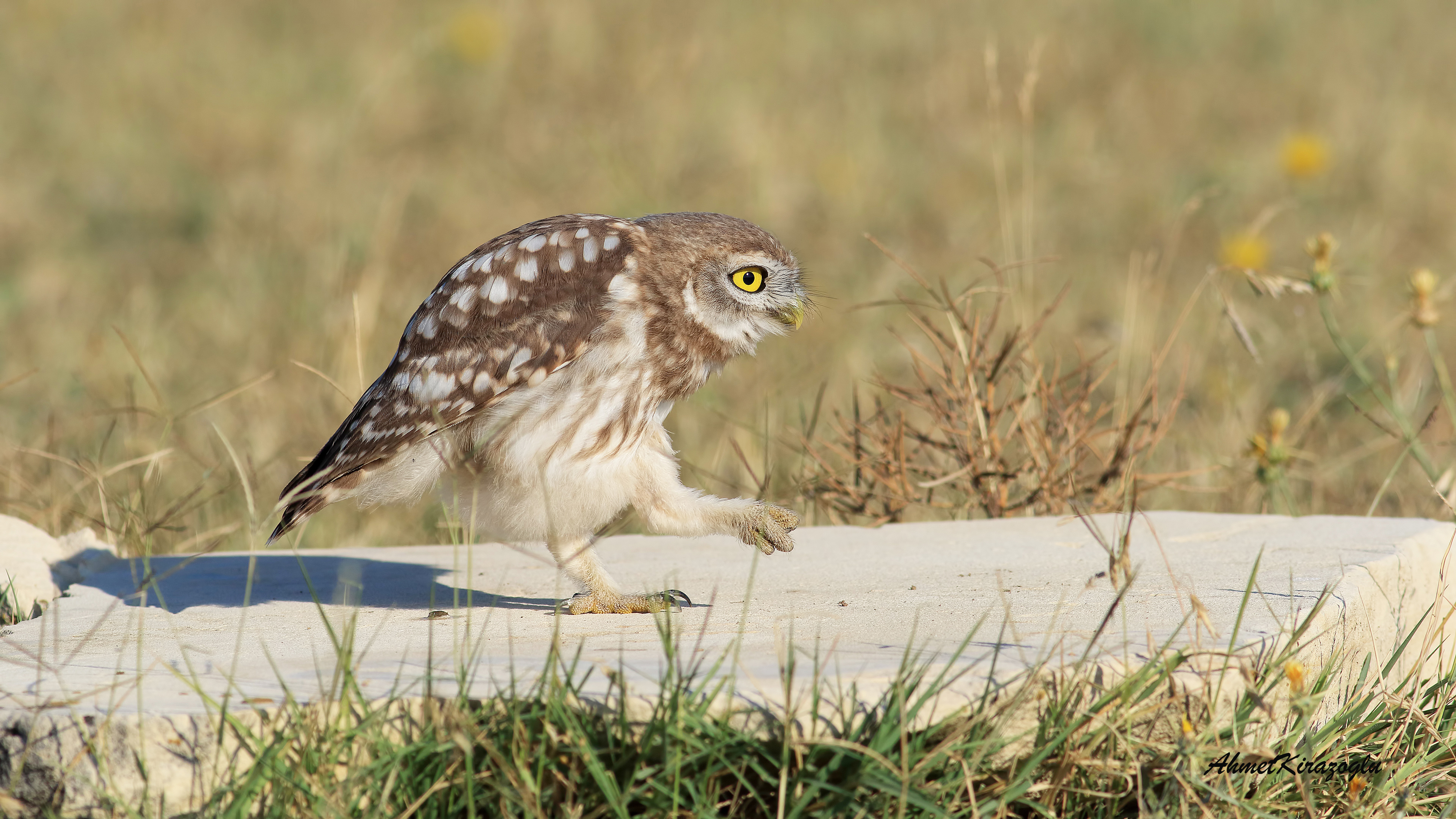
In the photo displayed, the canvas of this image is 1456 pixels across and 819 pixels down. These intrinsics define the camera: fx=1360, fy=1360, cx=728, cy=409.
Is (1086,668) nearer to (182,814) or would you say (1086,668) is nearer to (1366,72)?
(182,814)

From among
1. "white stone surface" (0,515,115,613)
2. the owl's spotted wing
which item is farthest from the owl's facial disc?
"white stone surface" (0,515,115,613)

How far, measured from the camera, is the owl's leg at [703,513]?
10.4 feet

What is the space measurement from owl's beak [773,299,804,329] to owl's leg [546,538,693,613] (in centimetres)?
73

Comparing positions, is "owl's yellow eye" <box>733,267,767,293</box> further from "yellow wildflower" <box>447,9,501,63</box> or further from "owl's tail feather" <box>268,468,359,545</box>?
"yellow wildflower" <box>447,9,501,63</box>

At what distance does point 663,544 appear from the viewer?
13.8 feet

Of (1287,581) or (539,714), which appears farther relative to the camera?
(1287,581)

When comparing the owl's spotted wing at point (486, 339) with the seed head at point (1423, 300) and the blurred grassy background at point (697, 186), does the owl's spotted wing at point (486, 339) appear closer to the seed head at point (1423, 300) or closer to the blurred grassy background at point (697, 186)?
the blurred grassy background at point (697, 186)

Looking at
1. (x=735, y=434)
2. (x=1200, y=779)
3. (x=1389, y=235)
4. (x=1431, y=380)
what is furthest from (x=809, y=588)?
(x=1389, y=235)

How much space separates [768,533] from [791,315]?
1.96 ft

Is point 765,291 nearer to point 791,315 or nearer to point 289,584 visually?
point 791,315

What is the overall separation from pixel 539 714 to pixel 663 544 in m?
Answer: 2.04

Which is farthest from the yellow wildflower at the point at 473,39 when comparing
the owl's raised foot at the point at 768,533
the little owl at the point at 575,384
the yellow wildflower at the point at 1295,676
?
the yellow wildflower at the point at 1295,676

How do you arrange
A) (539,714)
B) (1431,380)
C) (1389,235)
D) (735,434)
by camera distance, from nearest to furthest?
(539,714) → (735,434) → (1431,380) → (1389,235)

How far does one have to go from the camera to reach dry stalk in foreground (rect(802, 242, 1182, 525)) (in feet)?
14.3
